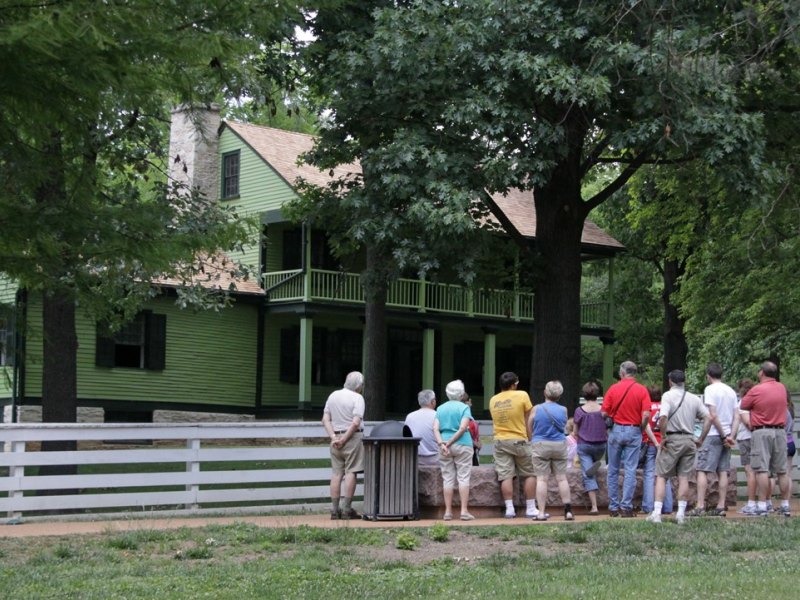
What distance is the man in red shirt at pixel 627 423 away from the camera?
14.5 meters

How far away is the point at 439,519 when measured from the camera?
14.5 metres

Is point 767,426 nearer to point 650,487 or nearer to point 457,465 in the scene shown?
point 650,487

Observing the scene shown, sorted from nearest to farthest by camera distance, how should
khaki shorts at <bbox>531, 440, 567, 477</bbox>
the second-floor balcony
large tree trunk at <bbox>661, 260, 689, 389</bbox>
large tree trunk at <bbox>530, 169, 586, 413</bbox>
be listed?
khaki shorts at <bbox>531, 440, 567, 477</bbox> → large tree trunk at <bbox>530, 169, 586, 413</bbox> → the second-floor balcony → large tree trunk at <bbox>661, 260, 689, 389</bbox>

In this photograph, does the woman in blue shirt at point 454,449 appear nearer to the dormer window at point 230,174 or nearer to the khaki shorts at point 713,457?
the khaki shorts at point 713,457

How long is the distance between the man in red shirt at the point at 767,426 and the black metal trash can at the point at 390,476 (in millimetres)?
4233

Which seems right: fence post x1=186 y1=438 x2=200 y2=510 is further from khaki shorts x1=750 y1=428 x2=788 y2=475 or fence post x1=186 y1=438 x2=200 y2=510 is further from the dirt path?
khaki shorts x1=750 y1=428 x2=788 y2=475

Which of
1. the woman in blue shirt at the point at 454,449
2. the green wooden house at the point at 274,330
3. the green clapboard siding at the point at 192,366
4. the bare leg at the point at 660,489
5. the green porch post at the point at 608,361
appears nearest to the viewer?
the bare leg at the point at 660,489

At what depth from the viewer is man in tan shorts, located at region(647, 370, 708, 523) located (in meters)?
13.8

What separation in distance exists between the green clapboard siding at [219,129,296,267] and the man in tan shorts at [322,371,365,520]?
19998 millimetres

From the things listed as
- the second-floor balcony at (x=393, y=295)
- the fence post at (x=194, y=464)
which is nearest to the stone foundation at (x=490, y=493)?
the fence post at (x=194, y=464)

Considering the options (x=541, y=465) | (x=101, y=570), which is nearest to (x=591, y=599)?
(x=101, y=570)

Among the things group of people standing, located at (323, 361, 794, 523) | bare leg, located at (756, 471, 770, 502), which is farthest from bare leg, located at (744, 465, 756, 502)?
bare leg, located at (756, 471, 770, 502)

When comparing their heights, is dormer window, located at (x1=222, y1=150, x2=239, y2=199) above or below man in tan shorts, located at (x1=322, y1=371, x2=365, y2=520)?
above

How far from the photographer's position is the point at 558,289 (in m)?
20.7
